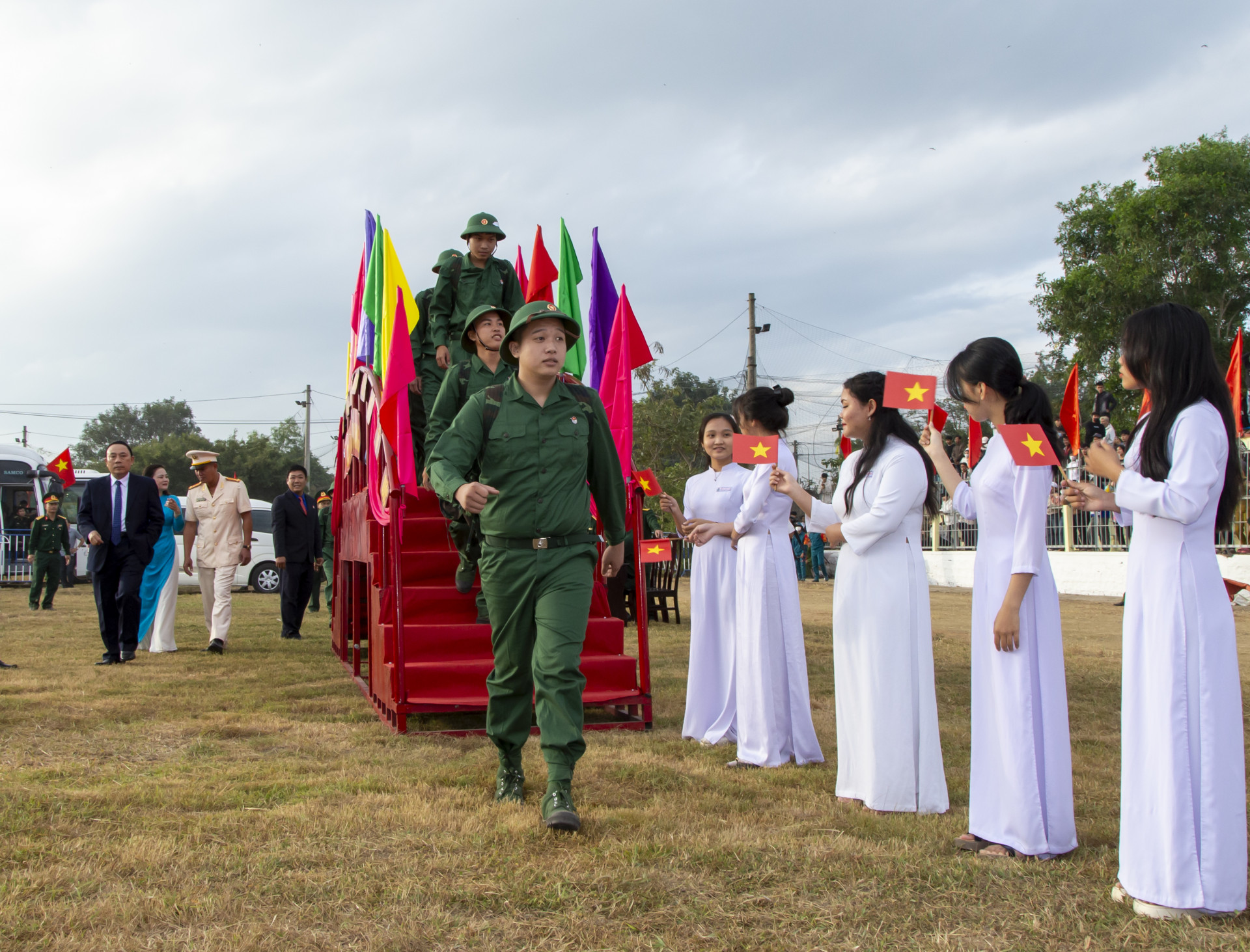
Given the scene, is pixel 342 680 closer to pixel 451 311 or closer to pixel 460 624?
pixel 460 624

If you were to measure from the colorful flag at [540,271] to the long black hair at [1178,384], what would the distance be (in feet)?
16.8

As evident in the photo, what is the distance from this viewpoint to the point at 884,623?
13.4ft

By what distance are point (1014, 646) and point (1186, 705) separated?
0.67 meters

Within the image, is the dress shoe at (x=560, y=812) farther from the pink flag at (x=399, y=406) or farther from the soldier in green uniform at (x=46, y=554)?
the soldier in green uniform at (x=46, y=554)

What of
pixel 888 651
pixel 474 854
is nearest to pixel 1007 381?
pixel 888 651

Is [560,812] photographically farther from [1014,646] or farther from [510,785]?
[1014,646]

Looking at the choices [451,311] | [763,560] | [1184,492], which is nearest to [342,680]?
[451,311]

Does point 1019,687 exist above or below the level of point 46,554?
below

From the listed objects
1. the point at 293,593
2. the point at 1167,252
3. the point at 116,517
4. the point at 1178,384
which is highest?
the point at 1167,252

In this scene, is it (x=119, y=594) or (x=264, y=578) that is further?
(x=264, y=578)

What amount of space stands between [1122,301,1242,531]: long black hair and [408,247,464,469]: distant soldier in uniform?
5677 mm

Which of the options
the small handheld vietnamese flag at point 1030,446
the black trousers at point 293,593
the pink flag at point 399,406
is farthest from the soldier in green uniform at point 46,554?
the small handheld vietnamese flag at point 1030,446

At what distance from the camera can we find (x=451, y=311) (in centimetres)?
765

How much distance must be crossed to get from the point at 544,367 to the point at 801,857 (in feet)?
6.73
